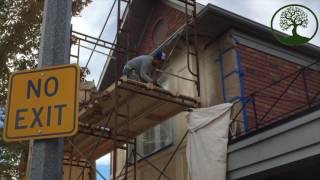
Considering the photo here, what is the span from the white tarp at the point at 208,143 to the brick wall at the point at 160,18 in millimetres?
4564

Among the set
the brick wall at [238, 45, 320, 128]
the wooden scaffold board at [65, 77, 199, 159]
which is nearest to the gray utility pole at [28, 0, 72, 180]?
the wooden scaffold board at [65, 77, 199, 159]

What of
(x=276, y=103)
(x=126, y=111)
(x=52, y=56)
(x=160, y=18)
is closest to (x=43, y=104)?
(x=52, y=56)

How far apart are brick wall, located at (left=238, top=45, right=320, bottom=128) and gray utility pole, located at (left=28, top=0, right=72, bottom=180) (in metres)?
7.49

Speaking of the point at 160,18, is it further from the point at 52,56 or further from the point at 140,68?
the point at 52,56

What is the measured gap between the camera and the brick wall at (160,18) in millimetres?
14228

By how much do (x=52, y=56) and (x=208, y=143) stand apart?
559cm

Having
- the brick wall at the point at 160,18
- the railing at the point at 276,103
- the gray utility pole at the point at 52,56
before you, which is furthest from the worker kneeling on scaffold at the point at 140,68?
the gray utility pole at the point at 52,56

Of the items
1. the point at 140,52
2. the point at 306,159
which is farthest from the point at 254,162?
the point at 140,52

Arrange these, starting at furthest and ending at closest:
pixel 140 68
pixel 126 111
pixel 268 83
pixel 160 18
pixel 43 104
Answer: pixel 160 18 < pixel 268 83 < pixel 126 111 < pixel 140 68 < pixel 43 104

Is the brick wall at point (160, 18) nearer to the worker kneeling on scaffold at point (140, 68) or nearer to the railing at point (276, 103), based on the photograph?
the worker kneeling on scaffold at point (140, 68)

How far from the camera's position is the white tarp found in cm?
935

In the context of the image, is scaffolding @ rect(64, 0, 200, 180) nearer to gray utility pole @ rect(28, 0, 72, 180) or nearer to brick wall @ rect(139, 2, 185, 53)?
brick wall @ rect(139, 2, 185, 53)

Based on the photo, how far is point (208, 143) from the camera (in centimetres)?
962

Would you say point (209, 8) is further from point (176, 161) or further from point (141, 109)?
point (176, 161)
